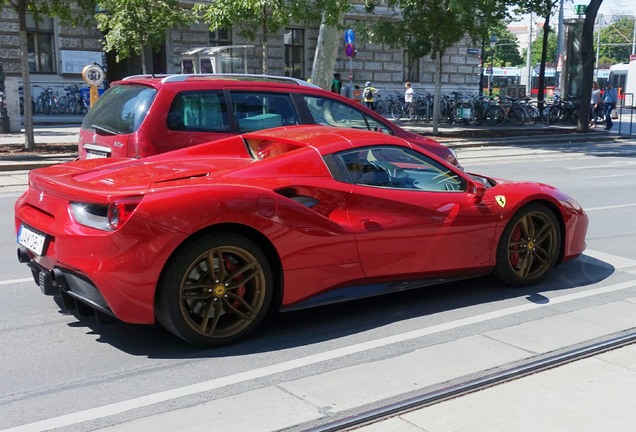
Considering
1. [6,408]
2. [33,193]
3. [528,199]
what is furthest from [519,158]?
[6,408]

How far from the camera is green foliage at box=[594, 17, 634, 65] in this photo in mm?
113875

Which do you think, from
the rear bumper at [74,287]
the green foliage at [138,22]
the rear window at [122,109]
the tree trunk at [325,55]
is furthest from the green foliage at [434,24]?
the rear bumper at [74,287]

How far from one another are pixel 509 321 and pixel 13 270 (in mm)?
4469

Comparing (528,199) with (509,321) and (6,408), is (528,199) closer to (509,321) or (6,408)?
(509,321)

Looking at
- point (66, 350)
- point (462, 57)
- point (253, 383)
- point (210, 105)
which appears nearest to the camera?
point (253, 383)

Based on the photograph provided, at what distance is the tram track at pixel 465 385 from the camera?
389 cm

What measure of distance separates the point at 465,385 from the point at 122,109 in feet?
17.7

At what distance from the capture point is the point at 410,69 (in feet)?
124

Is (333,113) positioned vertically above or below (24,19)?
below

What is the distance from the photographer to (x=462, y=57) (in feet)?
130

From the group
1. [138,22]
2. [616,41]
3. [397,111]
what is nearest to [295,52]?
[397,111]

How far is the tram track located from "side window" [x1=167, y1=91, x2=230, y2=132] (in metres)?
4.68

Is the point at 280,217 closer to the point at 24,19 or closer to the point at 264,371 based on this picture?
the point at 264,371

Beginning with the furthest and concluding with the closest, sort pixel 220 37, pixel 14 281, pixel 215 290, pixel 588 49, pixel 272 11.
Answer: pixel 220 37
pixel 588 49
pixel 272 11
pixel 14 281
pixel 215 290
